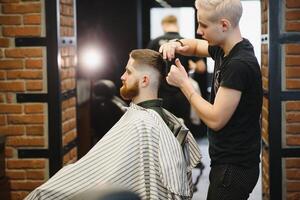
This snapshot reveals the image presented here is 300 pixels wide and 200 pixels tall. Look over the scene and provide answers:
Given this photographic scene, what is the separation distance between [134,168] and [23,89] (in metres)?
1.63

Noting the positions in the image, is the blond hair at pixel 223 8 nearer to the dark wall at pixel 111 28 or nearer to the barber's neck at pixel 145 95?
the barber's neck at pixel 145 95

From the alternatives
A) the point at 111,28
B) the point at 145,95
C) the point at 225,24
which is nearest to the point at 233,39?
the point at 225,24

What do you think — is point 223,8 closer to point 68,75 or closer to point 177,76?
point 177,76

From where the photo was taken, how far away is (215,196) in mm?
2264

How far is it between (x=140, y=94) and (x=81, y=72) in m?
3.97

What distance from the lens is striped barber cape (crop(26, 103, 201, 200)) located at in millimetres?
2252

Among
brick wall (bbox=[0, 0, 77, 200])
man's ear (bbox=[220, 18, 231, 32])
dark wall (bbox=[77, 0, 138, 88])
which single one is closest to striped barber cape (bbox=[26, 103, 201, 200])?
man's ear (bbox=[220, 18, 231, 32])

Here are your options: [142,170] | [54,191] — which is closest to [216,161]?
[142,170]

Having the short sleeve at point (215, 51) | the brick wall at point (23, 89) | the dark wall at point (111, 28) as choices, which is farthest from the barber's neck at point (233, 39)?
the dark wall at point (111, 28)

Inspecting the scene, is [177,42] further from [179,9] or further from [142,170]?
[179,9]

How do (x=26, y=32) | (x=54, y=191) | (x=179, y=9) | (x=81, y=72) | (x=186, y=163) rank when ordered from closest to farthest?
(x=54, y=191) < (x=186, y=163) < (x=26, y=32) < (x=81, y=72) < (x=179, y=9)

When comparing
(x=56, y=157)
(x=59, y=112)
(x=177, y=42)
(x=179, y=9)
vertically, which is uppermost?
(x=179, y=9)

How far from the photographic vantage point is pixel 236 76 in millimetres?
2135

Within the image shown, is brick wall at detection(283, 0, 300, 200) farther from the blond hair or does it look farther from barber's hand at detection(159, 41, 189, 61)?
the blond hair
